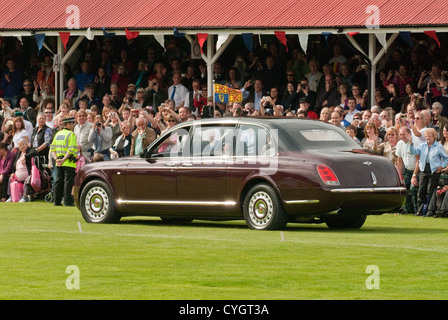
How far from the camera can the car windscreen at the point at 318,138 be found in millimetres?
18625

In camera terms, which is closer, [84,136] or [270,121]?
[270,121]

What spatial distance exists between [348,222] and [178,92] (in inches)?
461

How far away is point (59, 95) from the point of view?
3269 centimetres

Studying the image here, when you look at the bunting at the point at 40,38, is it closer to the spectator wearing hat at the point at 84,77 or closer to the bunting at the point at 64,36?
the bunting at the point at 64,36

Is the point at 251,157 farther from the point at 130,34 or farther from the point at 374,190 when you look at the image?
the point at 130,34

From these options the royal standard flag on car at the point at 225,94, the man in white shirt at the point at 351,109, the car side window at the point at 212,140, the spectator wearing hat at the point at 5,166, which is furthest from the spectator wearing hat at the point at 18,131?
the car side window at the point at 212,140

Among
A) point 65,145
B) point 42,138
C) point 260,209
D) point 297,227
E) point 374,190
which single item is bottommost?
point 297,227

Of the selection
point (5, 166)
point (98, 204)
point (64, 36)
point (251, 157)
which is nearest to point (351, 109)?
point (5, 166)

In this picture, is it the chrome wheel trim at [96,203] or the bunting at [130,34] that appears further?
the bunting at [130,34]

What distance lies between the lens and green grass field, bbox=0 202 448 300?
37.4 feet

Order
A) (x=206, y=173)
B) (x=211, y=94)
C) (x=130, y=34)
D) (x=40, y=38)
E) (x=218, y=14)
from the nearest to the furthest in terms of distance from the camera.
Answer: (x=206, y=173), (x=211, y=94), (x=218, y=14), (x=130, y=34), (x=40, y=38)

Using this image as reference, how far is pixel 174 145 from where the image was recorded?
1977cm

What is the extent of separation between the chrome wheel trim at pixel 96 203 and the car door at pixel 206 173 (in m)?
1.55

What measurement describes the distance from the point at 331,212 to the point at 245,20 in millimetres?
12575
